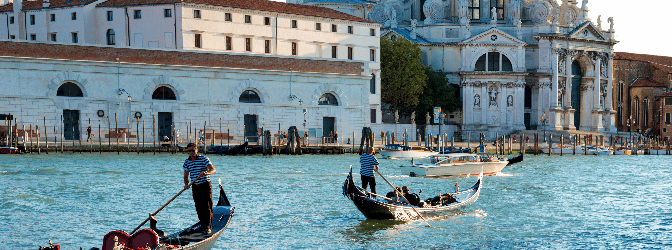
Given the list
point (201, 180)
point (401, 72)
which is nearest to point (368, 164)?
point (201, 180)

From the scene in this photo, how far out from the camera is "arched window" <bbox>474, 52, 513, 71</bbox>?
60.7m

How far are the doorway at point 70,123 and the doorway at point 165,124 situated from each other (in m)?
3.68

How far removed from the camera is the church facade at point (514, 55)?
199 ft

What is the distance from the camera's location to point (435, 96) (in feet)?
192

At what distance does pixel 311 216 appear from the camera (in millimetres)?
20219

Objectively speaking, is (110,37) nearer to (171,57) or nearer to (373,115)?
(171,57)

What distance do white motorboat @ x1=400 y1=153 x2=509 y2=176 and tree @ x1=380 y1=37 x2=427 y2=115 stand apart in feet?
79.4

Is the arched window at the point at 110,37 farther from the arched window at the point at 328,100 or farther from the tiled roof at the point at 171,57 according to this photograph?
the arched window at the point at 328,100

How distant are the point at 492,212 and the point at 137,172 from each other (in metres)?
13.6

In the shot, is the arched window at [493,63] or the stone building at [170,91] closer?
the stone building at [170,91]

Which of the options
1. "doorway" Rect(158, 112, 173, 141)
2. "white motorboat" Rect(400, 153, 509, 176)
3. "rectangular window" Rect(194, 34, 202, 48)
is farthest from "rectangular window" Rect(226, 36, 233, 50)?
"white motorboat" Rect(400, 153, 509, 176)

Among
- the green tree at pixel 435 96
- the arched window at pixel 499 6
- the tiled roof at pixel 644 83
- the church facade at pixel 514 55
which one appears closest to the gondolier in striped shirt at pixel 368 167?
the green tree at pixel 435 96

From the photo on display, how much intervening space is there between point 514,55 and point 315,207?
4105 centimetres

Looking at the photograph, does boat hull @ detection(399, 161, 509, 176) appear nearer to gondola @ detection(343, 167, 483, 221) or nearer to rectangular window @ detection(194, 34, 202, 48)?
gondola @ detection(343, 167, 483, 221)
